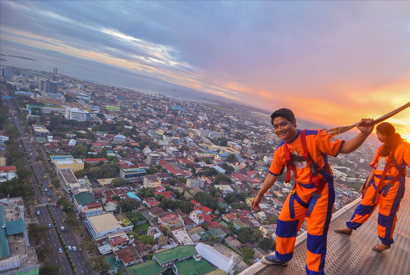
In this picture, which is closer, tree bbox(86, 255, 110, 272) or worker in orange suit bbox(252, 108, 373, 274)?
worker in orange suit bbox(252, 108, 373, 274)

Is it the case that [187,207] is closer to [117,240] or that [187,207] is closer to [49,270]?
[117,240]

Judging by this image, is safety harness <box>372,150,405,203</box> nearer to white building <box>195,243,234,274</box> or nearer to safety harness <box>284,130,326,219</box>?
safety harness <box>284,130,326,219</box>

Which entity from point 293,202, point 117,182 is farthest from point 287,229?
point 117,182

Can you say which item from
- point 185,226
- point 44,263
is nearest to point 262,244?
point 185,226

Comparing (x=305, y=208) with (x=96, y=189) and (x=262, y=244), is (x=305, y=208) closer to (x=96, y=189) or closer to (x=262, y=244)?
(x=262, y=244)

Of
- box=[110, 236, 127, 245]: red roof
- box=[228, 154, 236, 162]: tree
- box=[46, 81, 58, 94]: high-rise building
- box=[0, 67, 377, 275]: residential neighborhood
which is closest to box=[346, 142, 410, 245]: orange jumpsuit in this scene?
box=[0, 67, 377, 275]: residential neighborhood

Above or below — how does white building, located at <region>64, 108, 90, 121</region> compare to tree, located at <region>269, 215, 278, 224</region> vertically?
above

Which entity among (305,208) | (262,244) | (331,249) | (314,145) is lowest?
(262,244)
